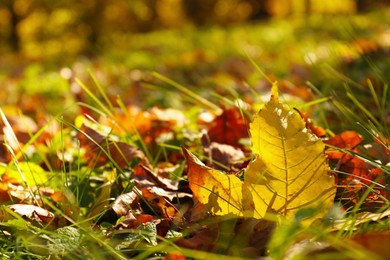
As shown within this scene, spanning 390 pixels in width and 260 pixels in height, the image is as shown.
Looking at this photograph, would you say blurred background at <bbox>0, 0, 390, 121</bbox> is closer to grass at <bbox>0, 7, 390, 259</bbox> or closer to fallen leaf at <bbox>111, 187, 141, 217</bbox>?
grass at <bbox>0, 7, 390, 259</bbox>

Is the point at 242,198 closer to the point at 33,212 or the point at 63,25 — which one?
the point at 33,212

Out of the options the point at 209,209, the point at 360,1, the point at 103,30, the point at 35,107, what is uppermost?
the point at 209,209

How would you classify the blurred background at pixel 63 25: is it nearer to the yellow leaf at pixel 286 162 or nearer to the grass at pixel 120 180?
the grass at pixel 120 180

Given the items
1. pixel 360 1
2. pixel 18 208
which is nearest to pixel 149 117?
pixel 18 208

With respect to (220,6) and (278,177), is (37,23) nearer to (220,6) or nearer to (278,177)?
(220,6)

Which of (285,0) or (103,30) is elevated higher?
(103,30)

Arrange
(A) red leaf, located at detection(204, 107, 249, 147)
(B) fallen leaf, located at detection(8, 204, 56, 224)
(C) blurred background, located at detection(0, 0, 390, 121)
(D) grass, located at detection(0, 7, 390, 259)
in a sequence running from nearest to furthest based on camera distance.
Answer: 1. (D) grass, located at detection(0, 7, 390, 259)
2. (B) fallen leaf, located at detection(8, 204, 56, 224)
3. (A) red leaf, located at detection(204, 107, 249, 147)
4. (C) blurred background, located at detection(0, 0, 390, 121)

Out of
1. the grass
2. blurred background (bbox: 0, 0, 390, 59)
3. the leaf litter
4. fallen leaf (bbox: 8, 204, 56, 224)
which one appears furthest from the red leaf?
blurred background (bbox: 0, 0, 390, 59)
